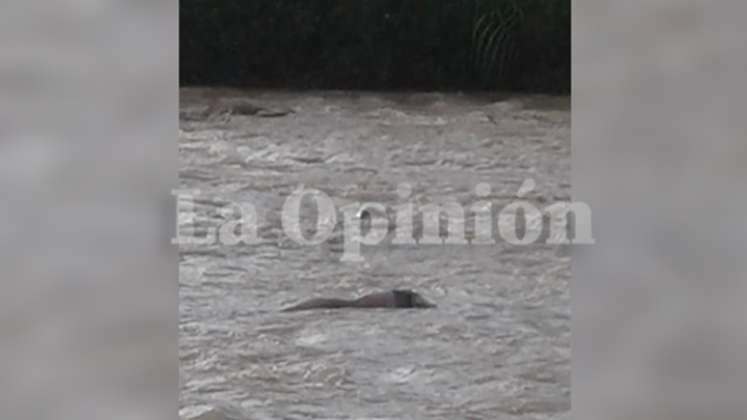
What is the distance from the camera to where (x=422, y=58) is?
9.25 metres

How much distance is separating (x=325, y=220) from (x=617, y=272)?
3.81m

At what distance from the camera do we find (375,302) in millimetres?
3561

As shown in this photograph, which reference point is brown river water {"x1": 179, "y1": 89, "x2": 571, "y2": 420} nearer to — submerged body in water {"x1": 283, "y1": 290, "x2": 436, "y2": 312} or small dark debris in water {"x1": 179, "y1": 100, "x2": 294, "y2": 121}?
submerged body in water {"x1": 283, "y1": 290, "x2": 436, "y2": 312}

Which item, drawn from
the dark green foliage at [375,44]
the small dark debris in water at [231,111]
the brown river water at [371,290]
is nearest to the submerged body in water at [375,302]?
the brown river water at [371,290]

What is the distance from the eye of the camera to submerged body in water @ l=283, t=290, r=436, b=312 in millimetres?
3512

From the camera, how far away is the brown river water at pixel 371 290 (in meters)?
2.69

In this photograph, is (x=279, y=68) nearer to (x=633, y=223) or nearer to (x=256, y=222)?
(x=256, y=222)

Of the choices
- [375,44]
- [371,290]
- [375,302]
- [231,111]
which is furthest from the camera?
[375,44]

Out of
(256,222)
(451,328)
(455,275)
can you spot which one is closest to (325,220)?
(256,222)

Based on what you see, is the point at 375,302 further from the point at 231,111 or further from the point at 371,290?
the point at 231,111

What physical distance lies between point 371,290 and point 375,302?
0.35 feet

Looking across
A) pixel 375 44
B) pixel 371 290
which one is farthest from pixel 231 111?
pixel 371 290

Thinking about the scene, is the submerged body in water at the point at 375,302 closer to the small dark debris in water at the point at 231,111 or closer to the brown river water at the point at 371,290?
the brown river water at the point at 371,290

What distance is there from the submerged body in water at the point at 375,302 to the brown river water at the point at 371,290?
41 millimetres
